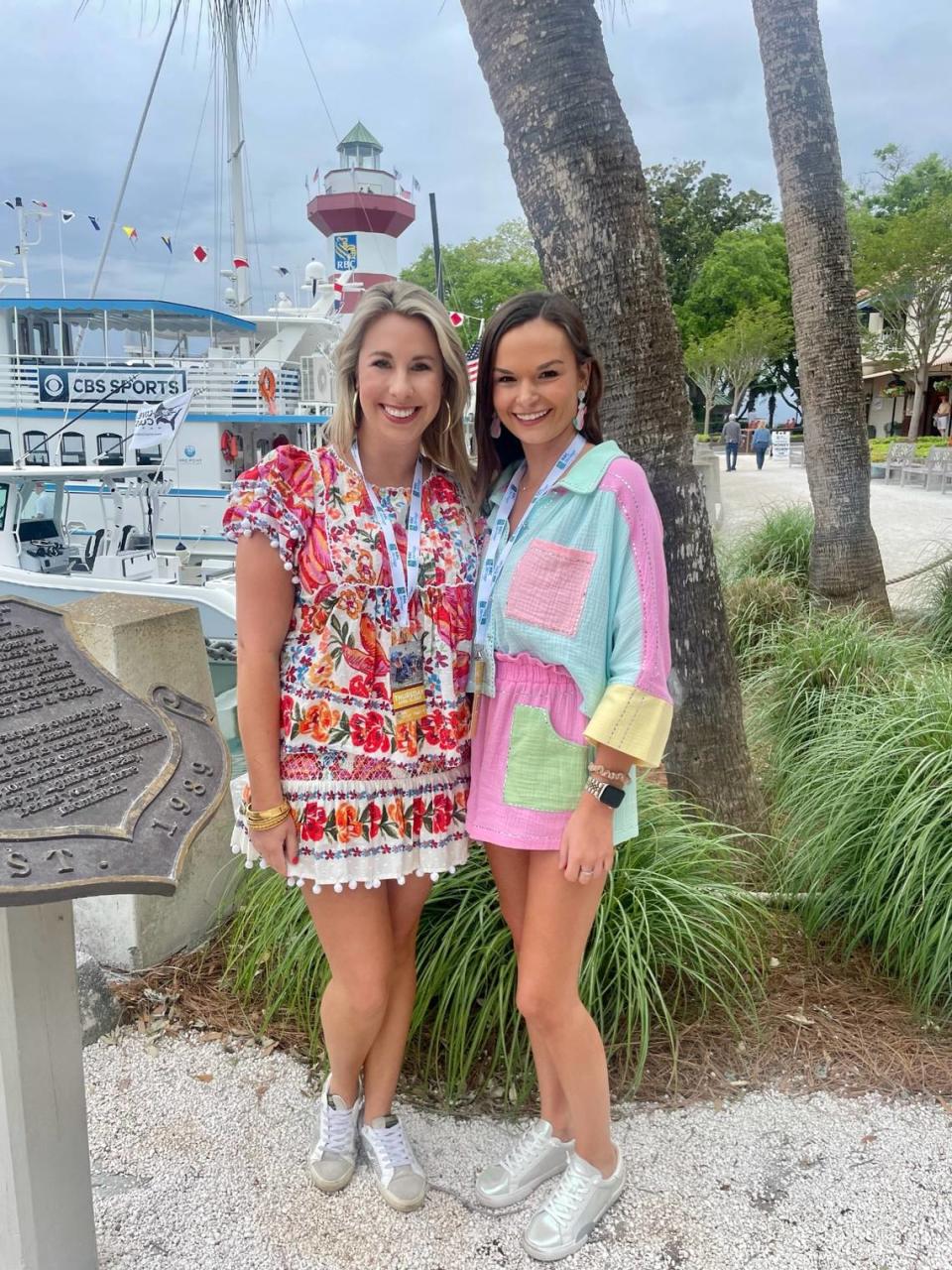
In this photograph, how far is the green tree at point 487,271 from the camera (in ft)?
158

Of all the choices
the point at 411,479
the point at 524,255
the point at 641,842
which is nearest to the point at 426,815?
the point at 411,479

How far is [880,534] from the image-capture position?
492 inches

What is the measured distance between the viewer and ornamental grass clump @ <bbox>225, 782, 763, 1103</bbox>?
2877 mm

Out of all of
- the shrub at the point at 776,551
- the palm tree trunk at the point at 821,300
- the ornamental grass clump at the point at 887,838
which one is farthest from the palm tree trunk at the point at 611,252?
the shrub at the point at 776,551

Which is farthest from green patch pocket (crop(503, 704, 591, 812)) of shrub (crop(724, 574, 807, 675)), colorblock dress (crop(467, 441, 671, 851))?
shrub (crop(724, 574, 807, 675))

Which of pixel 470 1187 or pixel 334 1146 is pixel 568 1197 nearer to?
pixel 470 1187

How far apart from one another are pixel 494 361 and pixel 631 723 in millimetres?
893

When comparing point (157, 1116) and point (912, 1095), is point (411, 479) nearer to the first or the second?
point (157, 1116)

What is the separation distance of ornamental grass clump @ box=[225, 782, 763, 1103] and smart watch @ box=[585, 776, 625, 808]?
3.05 ft

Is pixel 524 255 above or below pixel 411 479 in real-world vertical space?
above

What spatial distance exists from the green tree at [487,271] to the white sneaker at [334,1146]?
149 ft

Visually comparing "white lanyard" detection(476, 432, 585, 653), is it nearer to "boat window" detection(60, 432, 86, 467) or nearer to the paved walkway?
the paved walkway

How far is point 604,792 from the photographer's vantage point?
2084 millimetres

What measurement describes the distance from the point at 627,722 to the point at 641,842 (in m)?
1.32
